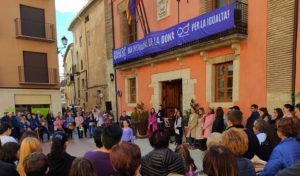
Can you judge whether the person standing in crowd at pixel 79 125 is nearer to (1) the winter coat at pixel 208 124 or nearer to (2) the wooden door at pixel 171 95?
(2) the wooden door at pixel 171 95

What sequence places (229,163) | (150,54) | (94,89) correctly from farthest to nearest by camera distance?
(94,89) < (150,54) < (229,163)

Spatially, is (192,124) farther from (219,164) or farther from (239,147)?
(219,164)

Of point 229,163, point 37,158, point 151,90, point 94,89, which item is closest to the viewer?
point 229,163

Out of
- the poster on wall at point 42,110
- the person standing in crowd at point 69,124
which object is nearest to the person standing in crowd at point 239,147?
the person standing in crowd at point 69,124

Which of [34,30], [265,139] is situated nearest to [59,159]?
[265,139]

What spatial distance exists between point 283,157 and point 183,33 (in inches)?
303

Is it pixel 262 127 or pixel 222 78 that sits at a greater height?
pixel 222 78

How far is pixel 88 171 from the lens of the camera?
78.4 inches

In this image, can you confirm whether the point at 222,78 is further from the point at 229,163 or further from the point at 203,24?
the point at 229,163

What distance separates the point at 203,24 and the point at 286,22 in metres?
2.61

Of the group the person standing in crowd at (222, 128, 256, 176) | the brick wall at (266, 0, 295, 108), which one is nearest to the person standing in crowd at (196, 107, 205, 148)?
the brick wall at (266, 0, 295, 108)

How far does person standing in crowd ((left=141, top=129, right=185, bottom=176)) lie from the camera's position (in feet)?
9.14

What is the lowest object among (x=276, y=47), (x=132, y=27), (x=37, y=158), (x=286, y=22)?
(x=37, y=158)

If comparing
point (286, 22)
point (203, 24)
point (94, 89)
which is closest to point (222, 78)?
point (203, 24)
